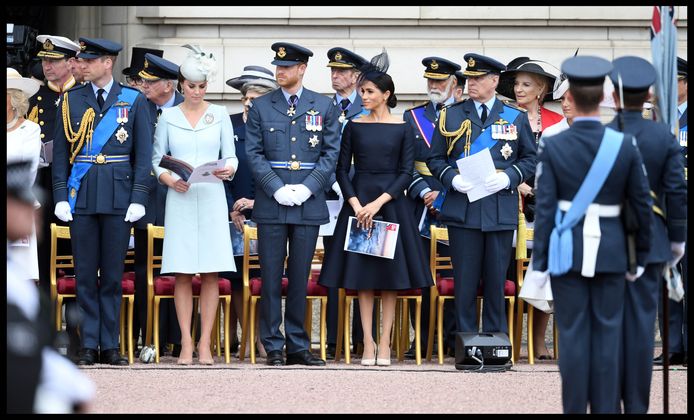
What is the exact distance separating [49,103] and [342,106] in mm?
2011

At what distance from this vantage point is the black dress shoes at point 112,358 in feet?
32.0

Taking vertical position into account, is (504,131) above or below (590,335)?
above

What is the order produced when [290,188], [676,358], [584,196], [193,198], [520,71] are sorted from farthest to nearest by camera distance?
[520,71], [676,358], [193,198], [290,188], [584,196]

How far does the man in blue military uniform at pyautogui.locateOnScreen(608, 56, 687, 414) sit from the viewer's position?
7266 mm

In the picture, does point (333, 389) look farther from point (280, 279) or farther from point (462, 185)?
point (462, 185)

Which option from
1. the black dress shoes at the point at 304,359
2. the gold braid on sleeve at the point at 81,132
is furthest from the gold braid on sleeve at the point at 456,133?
the gold braid on sleeve at the point at 81,132

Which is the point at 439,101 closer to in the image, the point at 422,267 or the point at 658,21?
the point at 422,267

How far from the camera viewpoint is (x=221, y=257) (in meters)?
9.88

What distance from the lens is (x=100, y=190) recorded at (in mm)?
9688

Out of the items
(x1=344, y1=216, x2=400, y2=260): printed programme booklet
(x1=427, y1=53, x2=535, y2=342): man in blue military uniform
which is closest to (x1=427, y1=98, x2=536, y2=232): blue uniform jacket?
(x1=427, y1=53, x2=535, y2=342): man in blue military uniform

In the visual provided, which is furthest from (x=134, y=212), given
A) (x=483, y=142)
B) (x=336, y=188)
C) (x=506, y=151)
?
(x=506, y=151)

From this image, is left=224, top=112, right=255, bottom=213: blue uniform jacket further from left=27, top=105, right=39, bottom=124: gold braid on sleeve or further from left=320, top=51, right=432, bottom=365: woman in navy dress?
left=27, top=105, right=39, bottom=124: gold braid on sleeve
